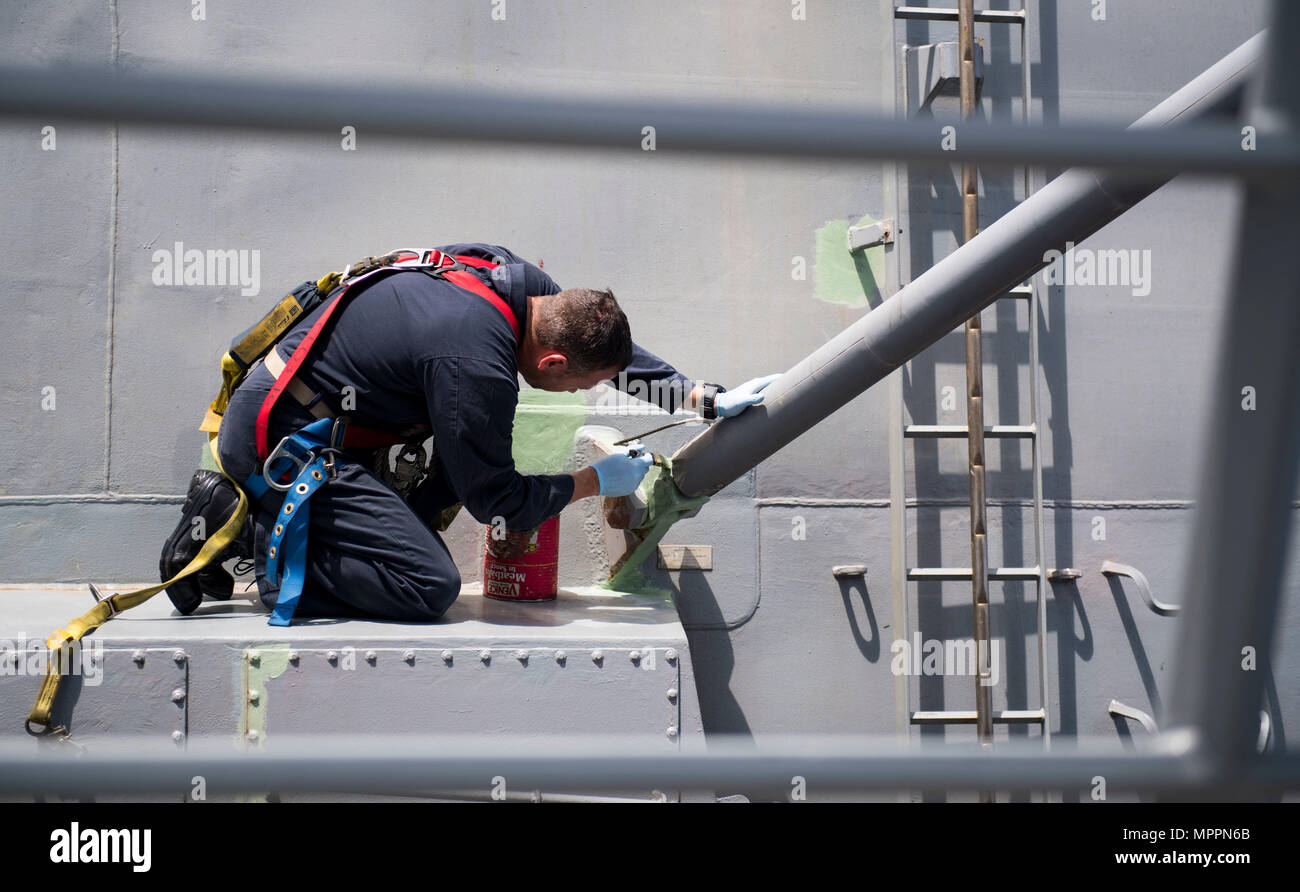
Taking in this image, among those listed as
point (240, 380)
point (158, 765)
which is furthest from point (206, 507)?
point (158, 765)

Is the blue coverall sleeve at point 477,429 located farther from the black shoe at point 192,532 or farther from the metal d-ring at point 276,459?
the black shoe at point 192,532

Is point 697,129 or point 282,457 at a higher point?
point 697,129

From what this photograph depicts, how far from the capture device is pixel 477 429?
99.7 inches

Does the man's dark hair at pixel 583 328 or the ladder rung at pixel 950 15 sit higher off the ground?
the ladder rung at pixel 950 15

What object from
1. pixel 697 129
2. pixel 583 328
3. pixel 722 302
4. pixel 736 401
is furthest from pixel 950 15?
pixel 697 129

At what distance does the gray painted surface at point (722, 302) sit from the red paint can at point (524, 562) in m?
0.34

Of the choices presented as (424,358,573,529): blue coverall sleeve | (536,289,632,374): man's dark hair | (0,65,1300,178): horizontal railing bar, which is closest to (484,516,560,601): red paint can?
(424,358,573,529): blue coverall sleeve

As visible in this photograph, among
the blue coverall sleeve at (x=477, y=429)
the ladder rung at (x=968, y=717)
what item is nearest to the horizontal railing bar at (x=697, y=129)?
the blue coverall sleeve at (x=477, y=429)

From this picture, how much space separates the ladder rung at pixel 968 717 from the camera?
3.31 m

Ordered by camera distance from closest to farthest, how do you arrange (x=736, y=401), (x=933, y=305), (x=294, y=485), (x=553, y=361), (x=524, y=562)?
(x=933, y=305) < (x=294, y=485) < (x=553, y=361) < (x=736, y=401) < (x=524, y=562)

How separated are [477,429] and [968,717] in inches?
76.6

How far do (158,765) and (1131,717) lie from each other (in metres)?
3.42

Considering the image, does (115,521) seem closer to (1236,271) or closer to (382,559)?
(382,559)

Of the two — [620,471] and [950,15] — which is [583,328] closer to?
[620,471]
